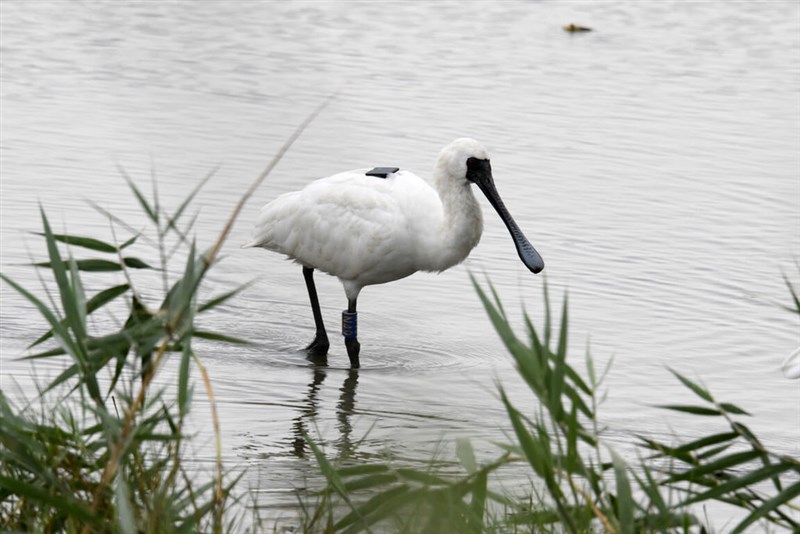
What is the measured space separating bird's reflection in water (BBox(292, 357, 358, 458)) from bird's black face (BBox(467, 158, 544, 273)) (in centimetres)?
118

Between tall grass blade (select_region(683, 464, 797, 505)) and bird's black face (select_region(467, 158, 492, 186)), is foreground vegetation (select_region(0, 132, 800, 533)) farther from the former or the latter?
bird's black face (select_region(467, 158, 492, 186))

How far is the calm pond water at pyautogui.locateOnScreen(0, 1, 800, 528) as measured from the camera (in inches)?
309

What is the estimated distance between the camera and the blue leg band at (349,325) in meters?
8.63

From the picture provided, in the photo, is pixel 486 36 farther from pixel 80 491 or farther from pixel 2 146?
pixel 80 491

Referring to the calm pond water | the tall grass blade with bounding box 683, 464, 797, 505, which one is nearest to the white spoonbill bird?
the calm pond water

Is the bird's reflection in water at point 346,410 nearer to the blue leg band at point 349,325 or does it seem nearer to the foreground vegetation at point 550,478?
the blue leg band at point 349,325

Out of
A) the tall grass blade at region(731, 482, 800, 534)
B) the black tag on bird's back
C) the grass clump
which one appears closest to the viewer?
the grass clump

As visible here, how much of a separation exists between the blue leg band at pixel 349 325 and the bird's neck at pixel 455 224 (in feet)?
1.75

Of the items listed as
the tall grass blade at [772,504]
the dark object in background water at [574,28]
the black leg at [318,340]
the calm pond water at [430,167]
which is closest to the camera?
the tall grass blade at [772,504]

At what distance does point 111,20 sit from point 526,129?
6838 mm

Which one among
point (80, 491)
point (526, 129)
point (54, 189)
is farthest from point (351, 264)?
point (526, 129)

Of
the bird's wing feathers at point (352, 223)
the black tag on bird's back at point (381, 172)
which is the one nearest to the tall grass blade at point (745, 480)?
the bird's wing feathers at point (352, 223)

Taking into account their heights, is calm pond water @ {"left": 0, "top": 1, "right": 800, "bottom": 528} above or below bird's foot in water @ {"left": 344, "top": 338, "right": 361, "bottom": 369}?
below

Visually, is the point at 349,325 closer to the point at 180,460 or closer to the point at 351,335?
the point at 351,335
